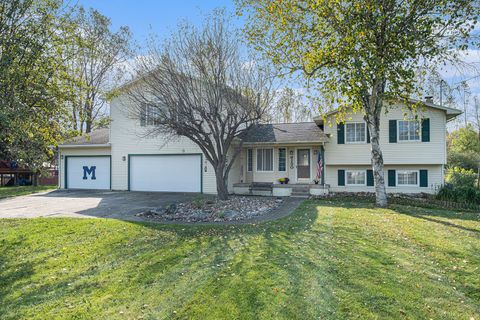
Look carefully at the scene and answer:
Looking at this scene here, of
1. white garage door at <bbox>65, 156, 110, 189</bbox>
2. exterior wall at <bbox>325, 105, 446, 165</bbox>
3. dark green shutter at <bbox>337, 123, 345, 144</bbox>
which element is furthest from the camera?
white garage door at <bbox>65, 156, 110, 189</bbox>

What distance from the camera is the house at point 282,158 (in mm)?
15906

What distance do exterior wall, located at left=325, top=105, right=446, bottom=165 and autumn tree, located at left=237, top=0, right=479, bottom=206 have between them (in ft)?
15.3

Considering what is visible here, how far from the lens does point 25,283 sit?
4789 mm

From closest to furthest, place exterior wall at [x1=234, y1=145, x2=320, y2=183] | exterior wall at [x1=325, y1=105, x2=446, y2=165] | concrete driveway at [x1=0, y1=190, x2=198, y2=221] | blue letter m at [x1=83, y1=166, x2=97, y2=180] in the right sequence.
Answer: concrete driveway at [x1=0, y1=190, x2=198, y2=221] → exterior wall at [x1=325, y1=105, x2=446, y2=165] → exterior wall at [x1=234, y1=145, x2=320, y2=183] → blue letter m at [x1=83, y1=166, x2=97, y2=180]

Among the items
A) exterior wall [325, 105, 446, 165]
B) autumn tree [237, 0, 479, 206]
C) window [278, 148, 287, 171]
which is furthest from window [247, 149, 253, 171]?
autumn tree [237, 0, 479, 206]

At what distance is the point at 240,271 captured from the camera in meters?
5.00

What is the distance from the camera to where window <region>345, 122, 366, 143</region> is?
16631 mm

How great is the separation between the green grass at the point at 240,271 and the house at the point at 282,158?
8.19 meters

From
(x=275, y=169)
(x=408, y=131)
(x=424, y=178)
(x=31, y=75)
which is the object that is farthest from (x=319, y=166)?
(x=31, y=75)

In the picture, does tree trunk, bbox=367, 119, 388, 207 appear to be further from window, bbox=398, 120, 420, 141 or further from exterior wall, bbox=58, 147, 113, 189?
exterior wall, bbox=58, 147, 113, 189

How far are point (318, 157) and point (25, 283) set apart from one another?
14.9 m

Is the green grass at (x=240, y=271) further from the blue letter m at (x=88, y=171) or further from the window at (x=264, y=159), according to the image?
the blue letter m at (x=88, y=171)

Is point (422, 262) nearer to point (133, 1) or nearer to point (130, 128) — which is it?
point (133, 1)

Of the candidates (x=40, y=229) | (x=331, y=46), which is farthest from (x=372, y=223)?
(x=40, y=229)
